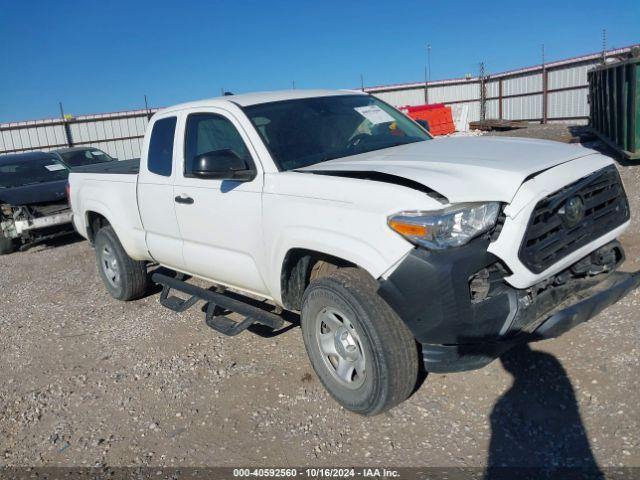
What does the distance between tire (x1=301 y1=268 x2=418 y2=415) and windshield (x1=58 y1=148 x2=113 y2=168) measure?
11.1m

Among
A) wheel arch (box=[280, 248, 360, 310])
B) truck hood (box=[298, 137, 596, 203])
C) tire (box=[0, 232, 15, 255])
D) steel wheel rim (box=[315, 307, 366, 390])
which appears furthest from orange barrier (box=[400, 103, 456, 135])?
steel wheel rim (box=[315, 307, 366, 390])

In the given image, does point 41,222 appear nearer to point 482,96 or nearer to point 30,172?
point 30,172

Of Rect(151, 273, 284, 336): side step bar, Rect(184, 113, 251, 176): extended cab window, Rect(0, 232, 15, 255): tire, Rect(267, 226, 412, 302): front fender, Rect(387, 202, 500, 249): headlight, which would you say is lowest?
Rect(0, 232, 15, 255): tire

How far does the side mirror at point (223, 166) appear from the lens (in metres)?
3.58

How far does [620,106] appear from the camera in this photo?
384 inches

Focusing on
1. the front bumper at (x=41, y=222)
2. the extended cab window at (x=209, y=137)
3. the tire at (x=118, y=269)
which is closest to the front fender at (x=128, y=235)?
the tire at (x=118, y=269)

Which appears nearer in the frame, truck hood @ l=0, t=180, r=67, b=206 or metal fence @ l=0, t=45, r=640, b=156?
truck hood @ l=0, t=180, r=67, b=206

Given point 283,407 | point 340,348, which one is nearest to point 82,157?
point 283,407

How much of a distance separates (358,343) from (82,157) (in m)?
11.9

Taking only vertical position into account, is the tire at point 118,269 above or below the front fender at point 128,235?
below

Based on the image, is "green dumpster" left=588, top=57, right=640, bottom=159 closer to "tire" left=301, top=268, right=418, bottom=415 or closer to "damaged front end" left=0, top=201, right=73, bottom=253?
"tire" left=301, top=268, right=418, bottom=415

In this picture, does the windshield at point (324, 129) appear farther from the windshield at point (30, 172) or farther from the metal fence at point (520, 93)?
the metal fence at point (520, 93)

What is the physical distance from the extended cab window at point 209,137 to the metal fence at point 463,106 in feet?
64.9

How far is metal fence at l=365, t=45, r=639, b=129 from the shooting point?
829 inches
